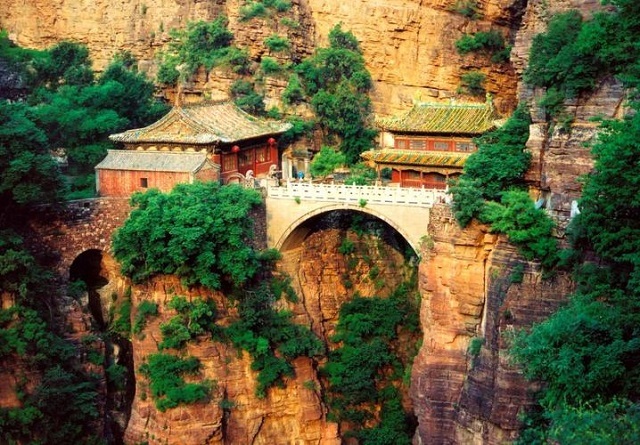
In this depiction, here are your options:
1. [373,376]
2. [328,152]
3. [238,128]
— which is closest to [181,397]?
[373,376]

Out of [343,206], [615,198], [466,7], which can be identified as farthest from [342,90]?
[615,198]

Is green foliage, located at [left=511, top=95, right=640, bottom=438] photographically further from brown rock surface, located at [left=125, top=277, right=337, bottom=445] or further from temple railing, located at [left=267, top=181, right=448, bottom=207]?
brown rock surface, located at [left=125, top=277, right=337, bottom=445]

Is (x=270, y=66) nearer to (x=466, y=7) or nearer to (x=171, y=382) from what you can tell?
(x=466, y=7)

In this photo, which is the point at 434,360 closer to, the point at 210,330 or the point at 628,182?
the point at 210,330

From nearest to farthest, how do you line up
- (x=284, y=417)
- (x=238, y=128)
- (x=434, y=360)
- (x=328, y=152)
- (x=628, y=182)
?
1. (x=628, y=182)
2. (x=434, y=360)
3. (x=284, y=417)
4. (x=238, y=128)
5. (x=328, y=152)

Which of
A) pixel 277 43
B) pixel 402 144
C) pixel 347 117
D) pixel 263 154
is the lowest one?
pixel 263 154

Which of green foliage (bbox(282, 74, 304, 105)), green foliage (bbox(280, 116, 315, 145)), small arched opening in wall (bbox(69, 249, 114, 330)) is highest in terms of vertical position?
green foliage (bbox(282, 74, 304, 105))

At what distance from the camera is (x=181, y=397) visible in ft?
94.6

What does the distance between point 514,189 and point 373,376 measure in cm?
891

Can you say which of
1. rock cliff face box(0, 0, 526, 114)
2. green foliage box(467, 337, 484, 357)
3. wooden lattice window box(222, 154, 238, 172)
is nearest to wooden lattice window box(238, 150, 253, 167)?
wooden lattice window box(222, 154, 238, 172)

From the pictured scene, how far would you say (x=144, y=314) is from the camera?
29.4 meters

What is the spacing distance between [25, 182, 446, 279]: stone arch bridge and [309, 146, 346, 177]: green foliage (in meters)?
5.16

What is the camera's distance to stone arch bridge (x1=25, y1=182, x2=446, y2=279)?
29.5m

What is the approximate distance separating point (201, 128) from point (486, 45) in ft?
42.5
